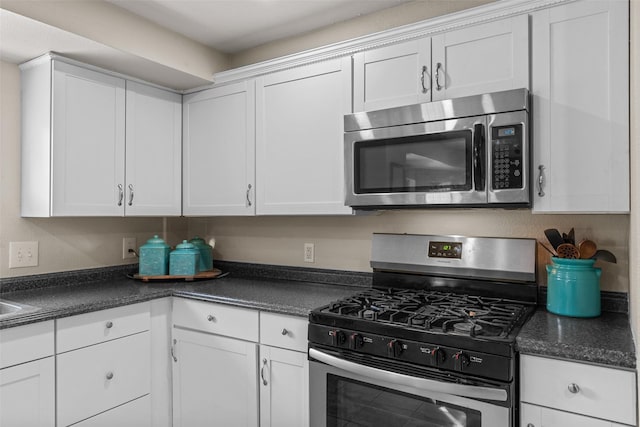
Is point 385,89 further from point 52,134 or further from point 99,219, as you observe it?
point 99,219

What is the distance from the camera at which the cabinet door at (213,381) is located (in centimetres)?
202

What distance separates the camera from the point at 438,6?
2.15 metres

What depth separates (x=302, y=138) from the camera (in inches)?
88.7

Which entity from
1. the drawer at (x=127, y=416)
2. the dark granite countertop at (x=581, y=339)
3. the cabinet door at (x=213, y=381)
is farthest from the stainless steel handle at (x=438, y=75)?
the drawer at (x=127, y=416)

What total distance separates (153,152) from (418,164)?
160cm

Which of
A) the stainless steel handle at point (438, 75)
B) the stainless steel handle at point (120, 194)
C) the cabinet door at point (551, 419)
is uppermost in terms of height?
the stainless steel handle at point (438, 75)

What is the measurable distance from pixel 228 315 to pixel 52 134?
123cm

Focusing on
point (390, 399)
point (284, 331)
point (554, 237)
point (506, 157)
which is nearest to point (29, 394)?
point (284, 331)

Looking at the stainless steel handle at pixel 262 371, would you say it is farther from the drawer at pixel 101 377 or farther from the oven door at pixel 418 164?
the oven door at pixel 418 164

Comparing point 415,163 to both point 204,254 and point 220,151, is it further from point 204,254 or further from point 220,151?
point 204,254

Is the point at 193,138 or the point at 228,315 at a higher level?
the point at 193,138

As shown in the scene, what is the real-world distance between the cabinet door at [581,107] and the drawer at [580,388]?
0.59 meters

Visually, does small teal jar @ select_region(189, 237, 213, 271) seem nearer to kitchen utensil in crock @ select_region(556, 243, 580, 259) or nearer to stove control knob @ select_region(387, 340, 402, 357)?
stove control knob @ select_region(387, 340, 402, 357)

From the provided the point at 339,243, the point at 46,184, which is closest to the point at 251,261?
the point at 339,243
